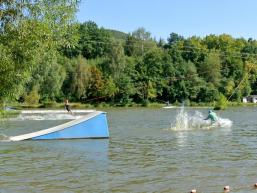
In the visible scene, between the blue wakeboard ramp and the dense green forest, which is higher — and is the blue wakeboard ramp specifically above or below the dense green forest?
below

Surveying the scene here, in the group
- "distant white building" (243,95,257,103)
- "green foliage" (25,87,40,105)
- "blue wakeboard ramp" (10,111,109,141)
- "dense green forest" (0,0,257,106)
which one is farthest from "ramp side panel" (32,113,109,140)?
"distant white building" (243,95,257,103)

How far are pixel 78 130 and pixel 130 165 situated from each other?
32.0 ft

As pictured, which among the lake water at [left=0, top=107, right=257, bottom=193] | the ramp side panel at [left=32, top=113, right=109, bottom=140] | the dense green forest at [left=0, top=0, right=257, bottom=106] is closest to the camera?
the lake water at [left=0, top=107, right=257, bottom=193]

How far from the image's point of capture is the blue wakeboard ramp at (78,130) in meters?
28.3

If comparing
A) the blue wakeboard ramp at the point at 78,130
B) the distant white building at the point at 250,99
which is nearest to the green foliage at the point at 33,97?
the distant white building at the point at 250,99

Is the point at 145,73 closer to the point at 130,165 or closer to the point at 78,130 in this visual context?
the point at 78,130

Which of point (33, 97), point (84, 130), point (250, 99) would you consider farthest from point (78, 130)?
point (250, 99)

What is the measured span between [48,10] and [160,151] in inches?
550

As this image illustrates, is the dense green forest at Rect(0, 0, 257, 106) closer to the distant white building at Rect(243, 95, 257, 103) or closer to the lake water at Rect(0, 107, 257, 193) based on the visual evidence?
the distant white building at Rect(243, 95, 257, 103)

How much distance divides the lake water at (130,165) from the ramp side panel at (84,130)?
0.80 m

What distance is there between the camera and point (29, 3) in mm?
10953

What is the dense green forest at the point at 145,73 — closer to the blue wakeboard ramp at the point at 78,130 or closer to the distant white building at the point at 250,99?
the distant white building at the point at 250,99

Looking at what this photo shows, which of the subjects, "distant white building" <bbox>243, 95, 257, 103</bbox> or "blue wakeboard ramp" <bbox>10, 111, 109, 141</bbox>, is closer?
"blue wakeboard ramp" <bbox>10, 111, 109, 141</bbox>

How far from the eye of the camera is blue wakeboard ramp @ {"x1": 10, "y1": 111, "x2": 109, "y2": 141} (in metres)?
28.3
